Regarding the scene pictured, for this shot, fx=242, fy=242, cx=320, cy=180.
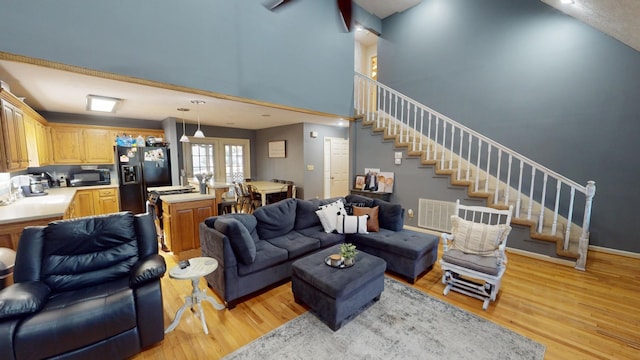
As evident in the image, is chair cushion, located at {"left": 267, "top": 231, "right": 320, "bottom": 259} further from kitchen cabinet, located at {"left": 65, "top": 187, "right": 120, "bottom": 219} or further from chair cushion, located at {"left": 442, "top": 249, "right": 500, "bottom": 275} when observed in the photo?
kitchen cabinet, located at {"left": 65, "top": 187, "right": 120, "bottom": 219}

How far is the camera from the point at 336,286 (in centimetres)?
208

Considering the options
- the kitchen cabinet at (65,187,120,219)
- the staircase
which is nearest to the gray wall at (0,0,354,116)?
the staircase

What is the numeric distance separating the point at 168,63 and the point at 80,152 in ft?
12.7

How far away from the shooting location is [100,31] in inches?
101

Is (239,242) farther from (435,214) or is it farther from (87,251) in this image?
(435,214)

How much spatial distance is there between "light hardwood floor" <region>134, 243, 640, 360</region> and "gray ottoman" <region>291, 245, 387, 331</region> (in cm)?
32

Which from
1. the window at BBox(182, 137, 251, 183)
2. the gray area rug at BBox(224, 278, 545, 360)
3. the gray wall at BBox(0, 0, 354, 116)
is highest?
the gray wall at BBox(0, 0, 354, 116)

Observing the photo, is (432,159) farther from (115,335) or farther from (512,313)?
(115,335)

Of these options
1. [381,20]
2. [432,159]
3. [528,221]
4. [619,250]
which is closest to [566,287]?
[528,221]

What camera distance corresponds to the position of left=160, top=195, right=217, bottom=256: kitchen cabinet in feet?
11.6

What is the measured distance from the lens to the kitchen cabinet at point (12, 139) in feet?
8.48

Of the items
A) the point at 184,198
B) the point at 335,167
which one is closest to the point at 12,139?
the point at 184,198

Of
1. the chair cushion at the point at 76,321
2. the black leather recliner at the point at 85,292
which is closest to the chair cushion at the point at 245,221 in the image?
the black leather recliner at the point at 85,292

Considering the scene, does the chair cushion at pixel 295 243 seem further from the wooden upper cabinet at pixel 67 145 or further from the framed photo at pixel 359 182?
the wooden upper cabinet at pixel 67 145
